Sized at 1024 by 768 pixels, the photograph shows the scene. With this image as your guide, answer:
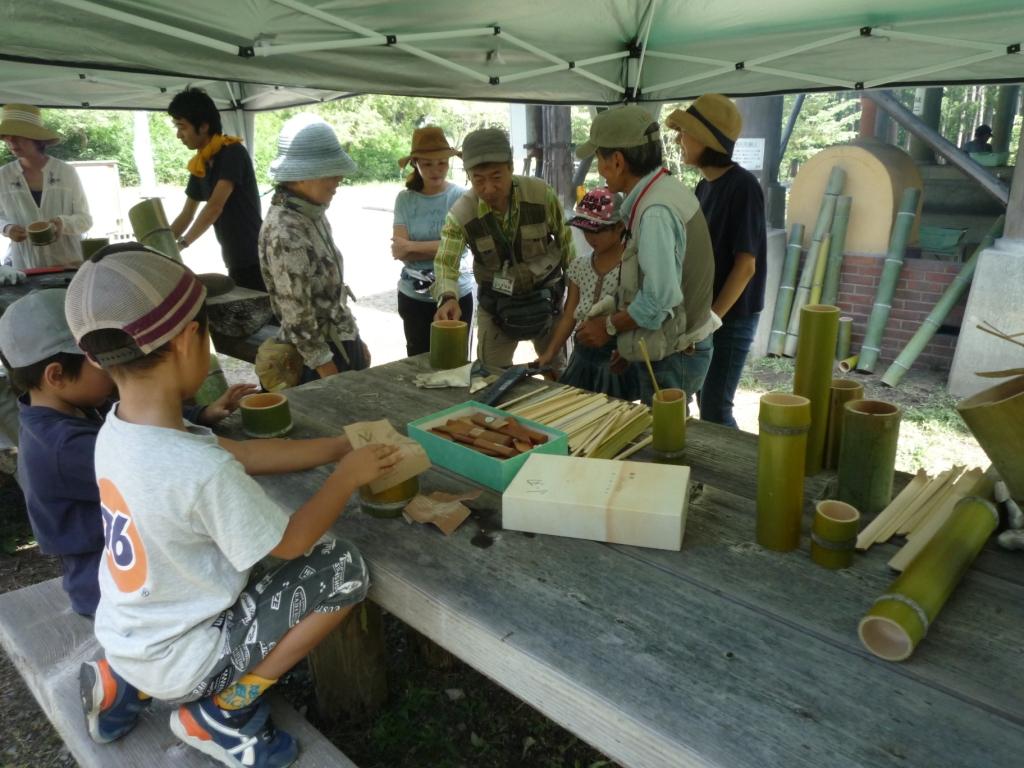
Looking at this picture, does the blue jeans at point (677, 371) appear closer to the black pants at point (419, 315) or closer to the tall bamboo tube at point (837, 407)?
the tall bamboo tube at point (837, 407)

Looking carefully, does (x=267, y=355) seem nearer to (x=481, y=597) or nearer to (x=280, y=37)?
(x=280, y=37)

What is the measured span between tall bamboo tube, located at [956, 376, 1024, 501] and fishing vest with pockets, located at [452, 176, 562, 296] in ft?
7.42

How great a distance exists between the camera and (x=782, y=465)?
1391 mm

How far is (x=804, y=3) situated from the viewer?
11.9 ft

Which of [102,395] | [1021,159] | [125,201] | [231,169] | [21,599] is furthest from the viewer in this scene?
[125,201]

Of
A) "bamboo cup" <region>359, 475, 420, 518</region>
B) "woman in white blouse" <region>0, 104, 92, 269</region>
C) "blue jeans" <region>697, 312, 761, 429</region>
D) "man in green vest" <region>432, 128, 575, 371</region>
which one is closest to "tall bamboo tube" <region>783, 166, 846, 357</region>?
"blue jeans" <region>697, 312, 761, 429</region>

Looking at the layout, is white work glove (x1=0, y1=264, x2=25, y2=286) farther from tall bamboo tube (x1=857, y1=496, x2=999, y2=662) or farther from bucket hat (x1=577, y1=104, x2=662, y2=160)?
tall bamboo tube (x1=857, y1=496, x2=999, y2=662)

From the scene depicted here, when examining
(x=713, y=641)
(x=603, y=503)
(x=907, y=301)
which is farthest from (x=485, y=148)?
(x=907, y=301)

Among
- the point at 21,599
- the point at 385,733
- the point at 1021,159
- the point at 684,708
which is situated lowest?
the point at 385,733

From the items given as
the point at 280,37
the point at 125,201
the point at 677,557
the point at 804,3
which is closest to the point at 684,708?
the point at 677,557

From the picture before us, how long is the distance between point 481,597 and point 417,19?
3.13 metres

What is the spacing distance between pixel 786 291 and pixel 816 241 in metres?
0.48

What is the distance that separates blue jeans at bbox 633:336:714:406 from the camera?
280 centimetres

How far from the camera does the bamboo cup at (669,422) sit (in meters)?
1.83
